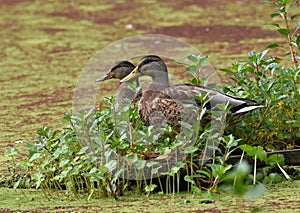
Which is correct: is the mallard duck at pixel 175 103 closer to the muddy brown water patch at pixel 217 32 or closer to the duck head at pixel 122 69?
the duck head at pixel 122 69

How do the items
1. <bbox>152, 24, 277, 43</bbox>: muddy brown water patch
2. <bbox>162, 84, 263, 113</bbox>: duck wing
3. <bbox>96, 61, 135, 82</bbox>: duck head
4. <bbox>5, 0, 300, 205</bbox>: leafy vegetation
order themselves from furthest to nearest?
1. <bbox>152, 24, 277, 43</bbox>: muddy brown water patch
2. <bbox>96, 61, 135, 82</bbox>: duck head
3. <bbox>162, 84, 263, 113</bbox>: duck wing
4. <bbox>5, 0, 300, 205</bbox>: leafy vegetation

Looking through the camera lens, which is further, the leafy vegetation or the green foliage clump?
the green foliage clump

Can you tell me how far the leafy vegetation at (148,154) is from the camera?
3.23 meters

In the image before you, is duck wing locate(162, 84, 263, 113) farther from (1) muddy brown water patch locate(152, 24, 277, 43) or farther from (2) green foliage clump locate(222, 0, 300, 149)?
(1) muddy brown water patch locate(152, 24, 277, 43)

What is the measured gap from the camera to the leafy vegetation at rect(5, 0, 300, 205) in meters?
3.23

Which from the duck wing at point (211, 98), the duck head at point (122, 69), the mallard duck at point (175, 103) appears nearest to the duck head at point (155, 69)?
the mallard duck at point (175, 103)

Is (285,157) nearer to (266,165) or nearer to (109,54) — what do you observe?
(266,165)

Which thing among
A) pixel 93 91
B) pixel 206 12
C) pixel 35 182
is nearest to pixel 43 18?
pixel 206 12

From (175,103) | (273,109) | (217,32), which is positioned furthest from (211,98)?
(217,32)

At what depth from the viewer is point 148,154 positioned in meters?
3.33

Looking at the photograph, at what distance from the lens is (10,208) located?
3.25 m

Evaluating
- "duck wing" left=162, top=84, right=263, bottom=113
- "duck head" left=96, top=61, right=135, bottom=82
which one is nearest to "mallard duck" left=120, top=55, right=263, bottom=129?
"duck wing" left=162, top=84, right=263, bottom=113

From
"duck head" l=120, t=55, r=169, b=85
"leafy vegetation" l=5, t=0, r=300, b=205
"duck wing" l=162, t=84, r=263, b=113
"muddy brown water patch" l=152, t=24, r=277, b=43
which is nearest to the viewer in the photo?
"leafy vegetation" l=5, t=0, r=300, b=205

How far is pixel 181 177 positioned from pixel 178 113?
1.13ft
